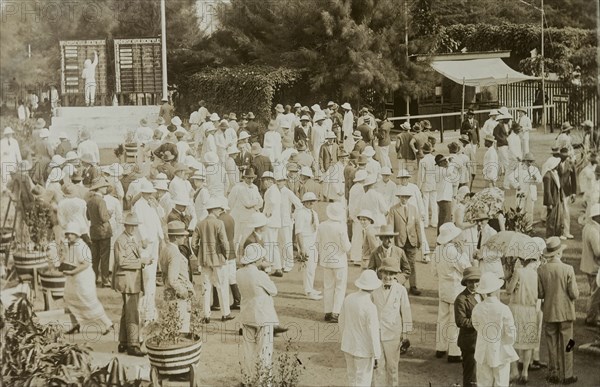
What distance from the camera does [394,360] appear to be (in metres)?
9.66

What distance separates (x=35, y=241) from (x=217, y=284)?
8.06 feet

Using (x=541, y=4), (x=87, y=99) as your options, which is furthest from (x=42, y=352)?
(x=87, y=99)

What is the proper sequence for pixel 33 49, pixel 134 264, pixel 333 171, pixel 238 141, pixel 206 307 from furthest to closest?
1. pixel 238 141
2. pixel 333 171
3. pixel 33 49
4. pixel 206 307
5. pixel 134 264

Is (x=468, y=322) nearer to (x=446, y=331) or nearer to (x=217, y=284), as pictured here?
(x=446, y=331)

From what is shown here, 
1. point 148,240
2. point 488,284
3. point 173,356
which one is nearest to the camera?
point 488,284

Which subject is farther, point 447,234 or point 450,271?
point 447,234

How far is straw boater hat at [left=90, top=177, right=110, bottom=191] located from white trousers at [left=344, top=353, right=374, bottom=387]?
4.93 metres

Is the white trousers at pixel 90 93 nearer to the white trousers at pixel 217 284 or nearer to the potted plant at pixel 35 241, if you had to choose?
the potted plant at pixel 35 241

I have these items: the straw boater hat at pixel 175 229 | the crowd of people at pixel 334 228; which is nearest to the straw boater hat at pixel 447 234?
the crowd of people at pixel 334 228

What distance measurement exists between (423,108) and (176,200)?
4851mm

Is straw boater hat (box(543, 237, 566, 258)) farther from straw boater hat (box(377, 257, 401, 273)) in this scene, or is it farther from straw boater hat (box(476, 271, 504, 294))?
straw boater hat (box(377, 257, 401, 273))

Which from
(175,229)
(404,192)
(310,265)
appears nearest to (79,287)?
(175,229)

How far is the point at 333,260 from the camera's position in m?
11.5

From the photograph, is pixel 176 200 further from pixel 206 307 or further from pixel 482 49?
pixel 482 49
